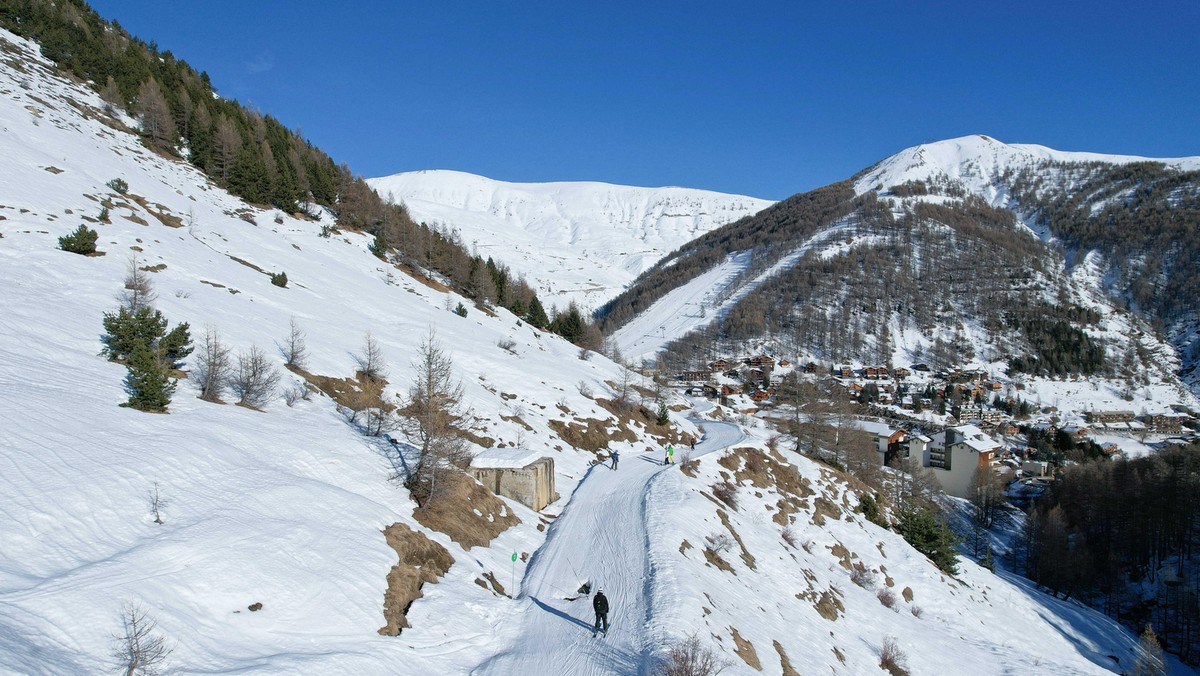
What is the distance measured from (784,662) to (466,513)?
1128cm

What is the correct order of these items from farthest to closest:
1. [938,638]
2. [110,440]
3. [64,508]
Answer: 1. [938,638]
2. [110,440]
3. [64,508]

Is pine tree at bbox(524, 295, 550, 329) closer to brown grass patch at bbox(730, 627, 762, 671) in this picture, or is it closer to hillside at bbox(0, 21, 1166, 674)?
hillside at bbox(0, 21, 1166, 674)

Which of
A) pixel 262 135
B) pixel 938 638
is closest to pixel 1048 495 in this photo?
pixel 938 638

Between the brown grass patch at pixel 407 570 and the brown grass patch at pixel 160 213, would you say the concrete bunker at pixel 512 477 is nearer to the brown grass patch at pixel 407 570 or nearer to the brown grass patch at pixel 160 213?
the brown grass patch at pixel 407 570

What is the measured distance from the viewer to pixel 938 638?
961 inches

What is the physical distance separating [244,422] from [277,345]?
10.9 metres

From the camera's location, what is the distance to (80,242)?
2692 cm

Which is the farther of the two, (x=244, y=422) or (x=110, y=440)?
(x=244, y=422)

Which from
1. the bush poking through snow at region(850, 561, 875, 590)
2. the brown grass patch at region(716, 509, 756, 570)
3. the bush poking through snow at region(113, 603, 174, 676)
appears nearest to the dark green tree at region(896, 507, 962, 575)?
the bush poking through snow at region(850, 561, 875, 590)

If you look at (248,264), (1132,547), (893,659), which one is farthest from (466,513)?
(1132,547)

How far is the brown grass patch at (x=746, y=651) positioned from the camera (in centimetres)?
1412

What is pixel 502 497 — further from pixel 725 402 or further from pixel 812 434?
pixel 725 402

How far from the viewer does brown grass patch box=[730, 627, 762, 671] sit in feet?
46.3

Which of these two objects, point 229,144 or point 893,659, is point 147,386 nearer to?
point 893,659
